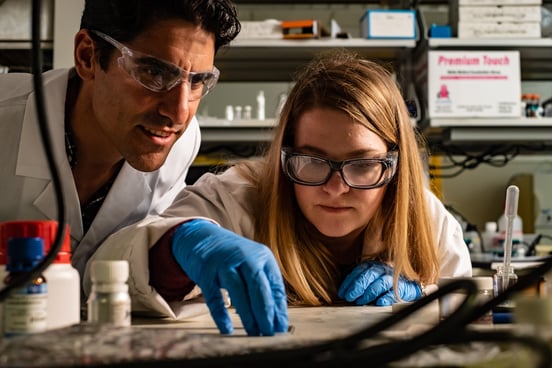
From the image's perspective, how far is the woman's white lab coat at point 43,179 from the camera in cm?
137

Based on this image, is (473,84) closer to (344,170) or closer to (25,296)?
(344,170)

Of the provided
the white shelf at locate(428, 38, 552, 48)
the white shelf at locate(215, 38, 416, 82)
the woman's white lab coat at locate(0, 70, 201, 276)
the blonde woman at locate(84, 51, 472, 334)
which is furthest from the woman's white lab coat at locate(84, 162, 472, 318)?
the white shelf at locate(428, 38, 552, 48)

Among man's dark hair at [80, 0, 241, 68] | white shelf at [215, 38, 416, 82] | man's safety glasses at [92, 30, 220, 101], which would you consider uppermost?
white shelf at [215, 38, 416, 82]

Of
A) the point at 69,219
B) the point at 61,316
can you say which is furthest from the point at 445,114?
the point at 61,316

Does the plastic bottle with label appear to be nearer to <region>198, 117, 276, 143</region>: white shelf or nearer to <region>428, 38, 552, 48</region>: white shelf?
<region>198, 117, 276, 143</region>: white shelf

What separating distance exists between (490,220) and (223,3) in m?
3.10

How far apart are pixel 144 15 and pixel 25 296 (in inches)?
30.5

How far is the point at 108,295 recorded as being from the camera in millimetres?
697

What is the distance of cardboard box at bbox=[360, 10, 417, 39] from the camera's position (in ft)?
9.36

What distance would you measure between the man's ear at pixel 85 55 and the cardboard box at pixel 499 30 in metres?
2.00

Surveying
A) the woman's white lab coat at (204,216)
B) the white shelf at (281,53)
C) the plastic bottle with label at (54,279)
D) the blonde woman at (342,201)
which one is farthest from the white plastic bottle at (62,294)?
the white shelf at (281,53)

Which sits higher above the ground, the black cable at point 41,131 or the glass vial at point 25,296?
the black cable at point 41,131

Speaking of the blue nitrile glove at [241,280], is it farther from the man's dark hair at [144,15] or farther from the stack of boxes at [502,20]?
the stack of boxes at [502,20]

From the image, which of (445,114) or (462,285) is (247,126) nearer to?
(445,114)
